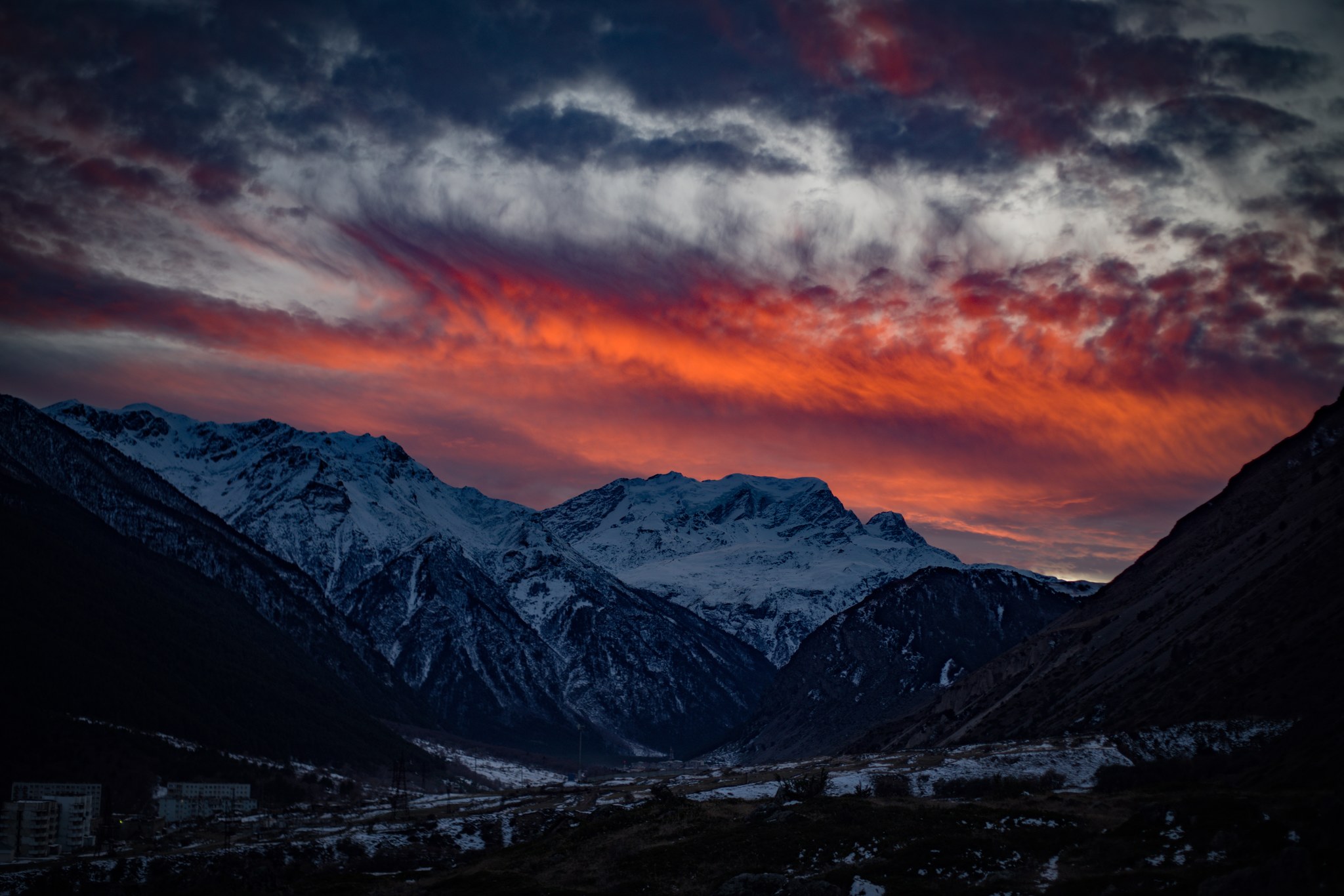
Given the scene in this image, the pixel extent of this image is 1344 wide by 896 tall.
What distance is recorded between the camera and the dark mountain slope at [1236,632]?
11444 cm

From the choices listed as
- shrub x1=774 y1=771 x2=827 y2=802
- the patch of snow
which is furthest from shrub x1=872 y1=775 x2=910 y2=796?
the patch of snow

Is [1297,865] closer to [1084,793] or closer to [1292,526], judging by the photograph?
[1084,793]

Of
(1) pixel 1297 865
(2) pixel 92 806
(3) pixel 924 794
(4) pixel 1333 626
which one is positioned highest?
(4) pixel 1333 626

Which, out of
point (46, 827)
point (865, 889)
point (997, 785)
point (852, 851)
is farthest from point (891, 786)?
point (46, 827)

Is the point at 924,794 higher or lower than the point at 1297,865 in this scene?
lower

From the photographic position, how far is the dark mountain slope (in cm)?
11444

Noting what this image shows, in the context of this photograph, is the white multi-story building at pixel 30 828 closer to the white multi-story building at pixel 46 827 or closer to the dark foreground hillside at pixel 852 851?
the white multi-story building at pixel 46 827

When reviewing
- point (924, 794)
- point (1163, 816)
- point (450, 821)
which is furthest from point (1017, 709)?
point (1163, 816)

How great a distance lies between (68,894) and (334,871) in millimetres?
28455

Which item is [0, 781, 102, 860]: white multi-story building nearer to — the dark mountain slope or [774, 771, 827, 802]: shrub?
[774, 771, 827, 802]: shrub

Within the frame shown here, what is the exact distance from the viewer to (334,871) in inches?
5103

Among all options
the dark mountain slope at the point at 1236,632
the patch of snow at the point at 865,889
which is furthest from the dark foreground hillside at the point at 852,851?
the dark mountain slope at the point at 1236,632

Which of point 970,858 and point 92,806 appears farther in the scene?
point 92,806

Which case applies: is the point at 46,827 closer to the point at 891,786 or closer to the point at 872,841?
the point at 891,786
